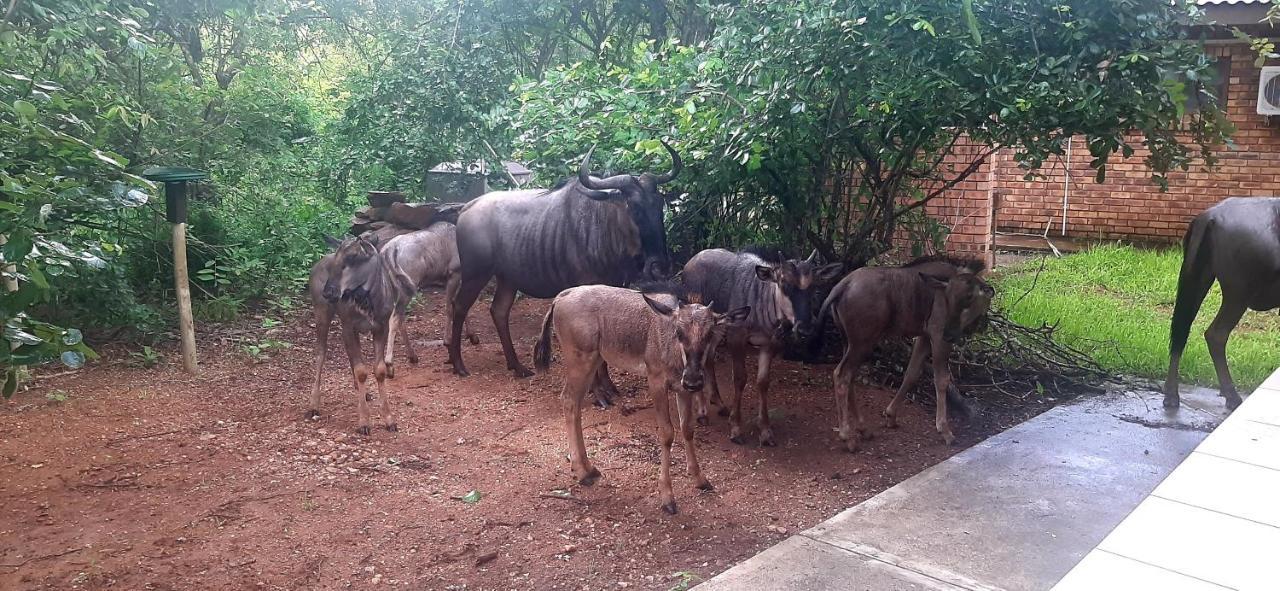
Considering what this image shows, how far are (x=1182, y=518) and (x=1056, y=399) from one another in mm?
4715

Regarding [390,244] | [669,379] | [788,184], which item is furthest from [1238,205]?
[390,244]

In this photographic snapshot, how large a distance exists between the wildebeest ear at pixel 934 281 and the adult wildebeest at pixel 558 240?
1762 mm

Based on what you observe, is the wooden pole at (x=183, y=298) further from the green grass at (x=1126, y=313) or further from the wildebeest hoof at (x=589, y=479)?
the green grass at (x=1126, y=313)

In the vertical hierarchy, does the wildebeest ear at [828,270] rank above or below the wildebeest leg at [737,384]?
above

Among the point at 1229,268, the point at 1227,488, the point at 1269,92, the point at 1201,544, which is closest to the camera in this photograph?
the point at 1201,544

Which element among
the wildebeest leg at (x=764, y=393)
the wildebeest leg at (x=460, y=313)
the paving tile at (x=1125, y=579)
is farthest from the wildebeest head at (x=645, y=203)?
the paving tile at (x=1125, y=579)

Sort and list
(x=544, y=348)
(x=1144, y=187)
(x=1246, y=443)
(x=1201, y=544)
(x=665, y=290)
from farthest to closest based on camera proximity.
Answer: (x=1144, y=187) < (x=544, y=348) < (x=665, y=290) < (x=1246, y=443) < (x=1201, y=544)

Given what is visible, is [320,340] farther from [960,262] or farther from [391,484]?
[960,262]

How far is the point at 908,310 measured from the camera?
18.8ft

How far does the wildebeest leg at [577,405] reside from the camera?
4.99 m

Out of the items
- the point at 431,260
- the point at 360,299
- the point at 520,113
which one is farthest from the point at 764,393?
the point at 431,260

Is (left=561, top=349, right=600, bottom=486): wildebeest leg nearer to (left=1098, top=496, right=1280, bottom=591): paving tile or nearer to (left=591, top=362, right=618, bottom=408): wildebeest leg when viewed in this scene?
(left=591, top=362, right=618, bottom=408): wildebeest leg

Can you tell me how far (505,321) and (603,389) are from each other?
4.20ft

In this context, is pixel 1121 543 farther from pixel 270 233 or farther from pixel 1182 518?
pixel 270 233
